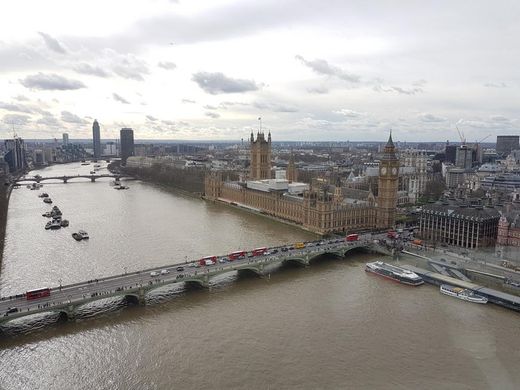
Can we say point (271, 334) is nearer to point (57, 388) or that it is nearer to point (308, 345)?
point (308, 345)

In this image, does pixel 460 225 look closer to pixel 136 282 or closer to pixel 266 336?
pixel 266 336

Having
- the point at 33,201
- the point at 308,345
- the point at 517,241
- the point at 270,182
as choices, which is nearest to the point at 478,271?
the point at 517,241

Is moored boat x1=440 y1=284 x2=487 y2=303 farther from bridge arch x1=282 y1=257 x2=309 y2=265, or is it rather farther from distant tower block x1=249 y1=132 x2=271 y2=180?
distant tower block x1=249 y1=132 x2=271 y2=180

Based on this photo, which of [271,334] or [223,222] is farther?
[223,222]

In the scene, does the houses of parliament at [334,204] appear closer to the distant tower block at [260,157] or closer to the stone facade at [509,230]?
the stone facade at [509,230]

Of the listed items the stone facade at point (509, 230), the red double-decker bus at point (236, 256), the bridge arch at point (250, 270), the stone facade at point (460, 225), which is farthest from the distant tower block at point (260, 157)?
the stone facade at point (509, 230)

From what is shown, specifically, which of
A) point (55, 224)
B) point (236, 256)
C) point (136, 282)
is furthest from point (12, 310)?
point (55, 224)

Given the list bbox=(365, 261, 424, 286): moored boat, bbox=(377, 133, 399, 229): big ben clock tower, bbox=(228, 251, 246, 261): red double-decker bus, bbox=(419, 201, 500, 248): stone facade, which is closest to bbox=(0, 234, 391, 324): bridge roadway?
bbox=(228, 251, 246, 261): red double-decker bus
